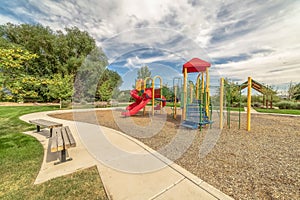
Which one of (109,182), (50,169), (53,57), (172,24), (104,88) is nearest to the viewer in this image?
(109,182)

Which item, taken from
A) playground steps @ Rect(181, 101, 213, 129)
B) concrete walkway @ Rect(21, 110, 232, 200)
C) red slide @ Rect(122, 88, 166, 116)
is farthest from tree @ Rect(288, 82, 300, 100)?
concrete walkway @ Rect(21, 110, 232, 200)

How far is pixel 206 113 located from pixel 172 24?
5825 millimetres

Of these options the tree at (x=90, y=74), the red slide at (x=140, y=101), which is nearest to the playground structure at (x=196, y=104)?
the red slide at (x=140, y=101)

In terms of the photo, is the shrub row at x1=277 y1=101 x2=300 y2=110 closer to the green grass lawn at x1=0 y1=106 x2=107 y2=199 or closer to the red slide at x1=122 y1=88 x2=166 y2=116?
the red slide at x1=122 y1=88 x2=166 y2=116

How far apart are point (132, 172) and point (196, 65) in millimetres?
5548

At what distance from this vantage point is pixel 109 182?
6.75ft

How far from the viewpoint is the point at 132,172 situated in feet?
7.71

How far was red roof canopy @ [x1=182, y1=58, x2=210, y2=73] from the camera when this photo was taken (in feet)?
19.9

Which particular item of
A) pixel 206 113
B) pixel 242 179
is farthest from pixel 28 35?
pixel 242 179

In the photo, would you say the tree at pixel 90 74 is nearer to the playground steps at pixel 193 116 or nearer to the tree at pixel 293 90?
the playground steps at pixel 193 116

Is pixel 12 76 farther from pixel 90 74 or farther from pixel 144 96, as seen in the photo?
pixel 90 74

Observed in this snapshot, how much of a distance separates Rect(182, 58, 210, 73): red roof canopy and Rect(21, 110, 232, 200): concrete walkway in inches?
183

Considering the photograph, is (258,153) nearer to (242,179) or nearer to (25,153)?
(242,179)

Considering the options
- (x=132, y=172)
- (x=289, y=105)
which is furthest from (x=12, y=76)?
(x=289, y=105)
